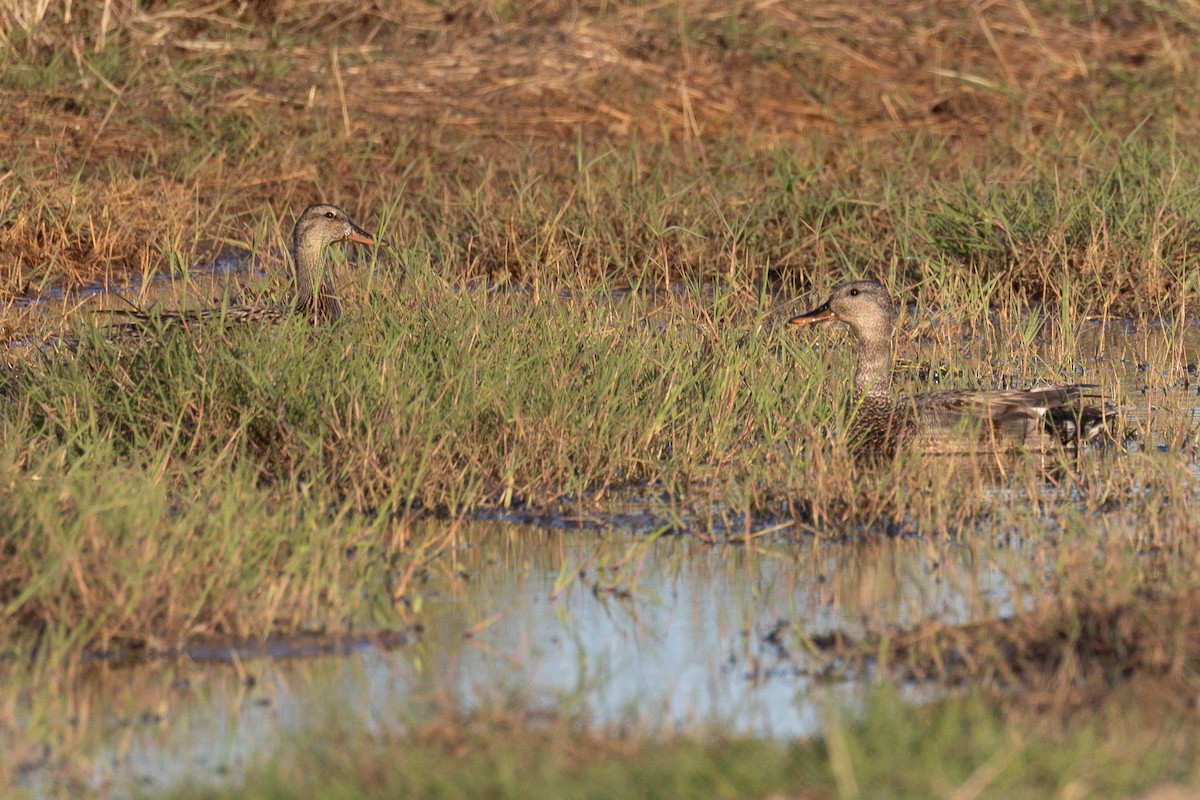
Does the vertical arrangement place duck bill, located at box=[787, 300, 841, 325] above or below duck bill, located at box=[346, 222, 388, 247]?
below

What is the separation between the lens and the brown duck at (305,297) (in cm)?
767

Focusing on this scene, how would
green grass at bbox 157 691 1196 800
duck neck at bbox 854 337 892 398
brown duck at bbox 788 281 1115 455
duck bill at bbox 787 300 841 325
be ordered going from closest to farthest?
green grass at bbox 157 691 1196 800, brown duck at bbox 788 281 1115 455, duck neck at bbox 854 337 892 398, duck bill at bbox 787 300 841 325

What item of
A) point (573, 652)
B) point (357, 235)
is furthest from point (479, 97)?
point (573, 652)

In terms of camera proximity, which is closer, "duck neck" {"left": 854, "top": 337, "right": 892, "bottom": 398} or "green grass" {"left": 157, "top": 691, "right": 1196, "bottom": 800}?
"green grass" {"left": 157, "top": 691, "right": 1196, "bottom": 800}

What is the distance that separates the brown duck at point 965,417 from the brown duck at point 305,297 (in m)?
2.14

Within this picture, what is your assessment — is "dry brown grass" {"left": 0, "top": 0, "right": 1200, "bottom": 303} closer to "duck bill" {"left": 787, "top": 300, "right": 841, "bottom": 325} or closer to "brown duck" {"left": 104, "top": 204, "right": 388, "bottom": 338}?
"brown duck" {"left": 104, "top": 204, "right": 388, "bottom": 338}

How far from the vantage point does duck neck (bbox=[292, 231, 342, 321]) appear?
8352 millimetres

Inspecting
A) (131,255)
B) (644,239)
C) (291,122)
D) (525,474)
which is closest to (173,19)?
(291,122)

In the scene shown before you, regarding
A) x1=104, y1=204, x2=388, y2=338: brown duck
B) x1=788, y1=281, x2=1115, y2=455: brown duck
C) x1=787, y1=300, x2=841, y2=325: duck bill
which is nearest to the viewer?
x1=788, y1=281, x2=1115, y2=455: brown duck

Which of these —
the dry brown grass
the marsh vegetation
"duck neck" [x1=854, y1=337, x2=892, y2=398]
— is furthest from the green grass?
the dry brown grass

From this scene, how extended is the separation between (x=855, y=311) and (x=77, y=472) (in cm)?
358

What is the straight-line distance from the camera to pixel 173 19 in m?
13.4

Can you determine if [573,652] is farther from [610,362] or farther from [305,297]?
[305,297]

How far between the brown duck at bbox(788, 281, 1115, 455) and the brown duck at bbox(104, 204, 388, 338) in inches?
84.4
